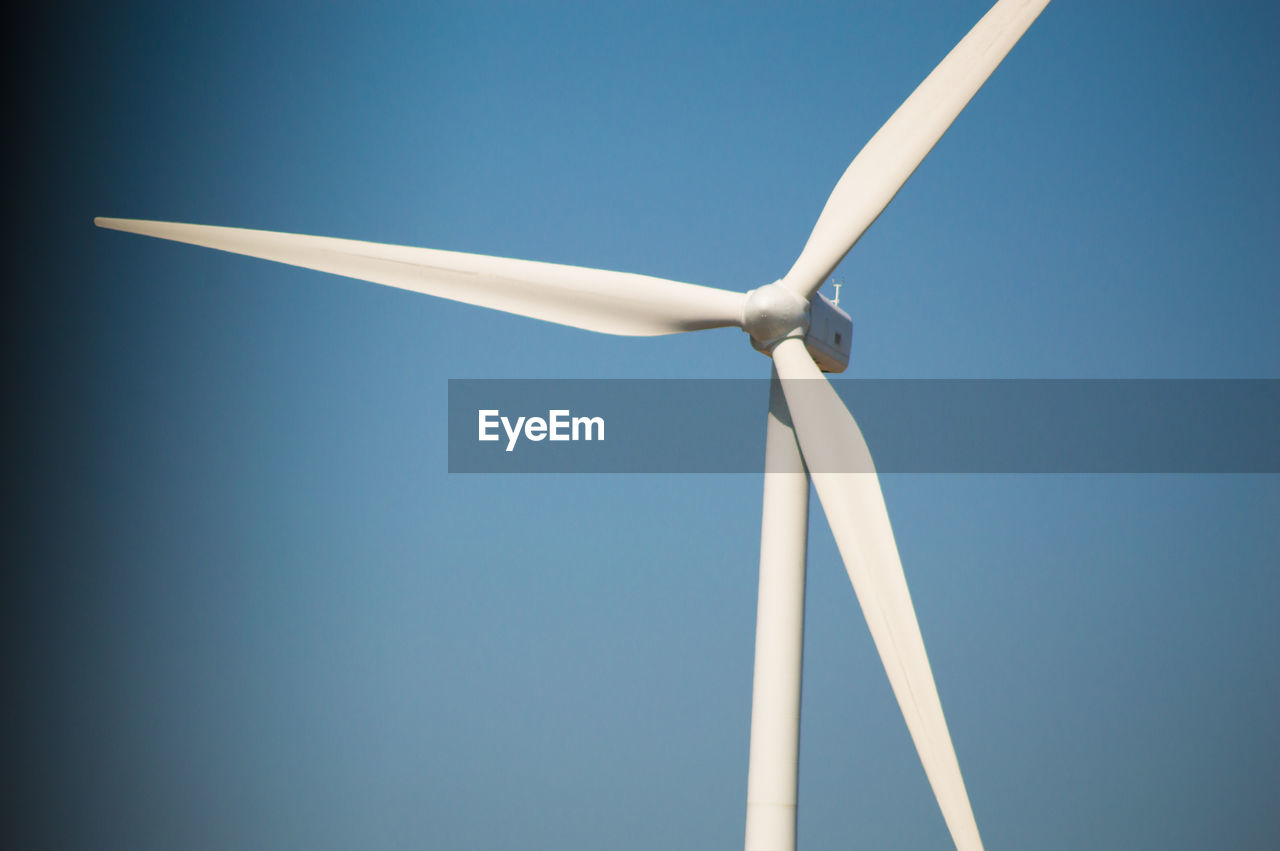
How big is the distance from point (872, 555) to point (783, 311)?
234 cm

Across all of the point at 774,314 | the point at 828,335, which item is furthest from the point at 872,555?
the point at 828,335

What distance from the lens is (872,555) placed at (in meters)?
11.0

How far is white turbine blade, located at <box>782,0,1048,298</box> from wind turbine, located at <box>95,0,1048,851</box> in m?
0.01

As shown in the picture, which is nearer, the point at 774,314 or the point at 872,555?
the point at 872,555

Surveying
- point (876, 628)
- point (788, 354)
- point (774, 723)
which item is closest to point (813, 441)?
point (788, 354)

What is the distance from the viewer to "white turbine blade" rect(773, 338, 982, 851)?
33.2 ft

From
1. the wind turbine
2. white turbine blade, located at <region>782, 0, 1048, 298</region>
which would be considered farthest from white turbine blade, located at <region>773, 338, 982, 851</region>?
white turbine blade, located at <region>782, 0, 1048, 298</region>

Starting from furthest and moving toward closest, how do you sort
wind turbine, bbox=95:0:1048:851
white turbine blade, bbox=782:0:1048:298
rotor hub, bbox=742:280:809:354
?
white turbine blade, bbox=782:0:1048:298 < rotor hub, bbox=742:280:809:354 < wind turbine, bbox=95:0:1048:851

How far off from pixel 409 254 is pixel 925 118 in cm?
499

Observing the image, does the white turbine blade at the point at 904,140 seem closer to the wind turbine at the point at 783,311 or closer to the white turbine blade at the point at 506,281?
the wind turbine at the point at 783,311

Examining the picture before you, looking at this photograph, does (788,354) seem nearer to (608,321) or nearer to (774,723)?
(608,321)

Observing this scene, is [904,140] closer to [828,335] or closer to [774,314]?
[828,335]

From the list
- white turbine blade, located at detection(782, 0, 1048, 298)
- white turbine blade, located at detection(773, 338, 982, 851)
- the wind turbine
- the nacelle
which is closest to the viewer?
white turbine blade, located at detection(773, 338, 982, 851)

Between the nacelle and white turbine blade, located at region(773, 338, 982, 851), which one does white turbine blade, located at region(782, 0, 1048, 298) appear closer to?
the nacelle
